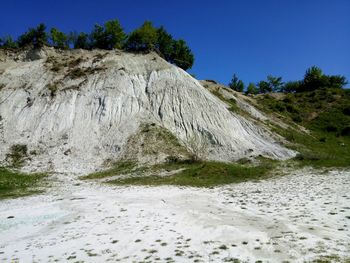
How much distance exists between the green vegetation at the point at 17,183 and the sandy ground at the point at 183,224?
2216 millimetres

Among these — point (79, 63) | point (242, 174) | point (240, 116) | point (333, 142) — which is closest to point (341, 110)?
point (333, 142)

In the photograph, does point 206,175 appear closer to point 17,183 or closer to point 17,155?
point 17,183

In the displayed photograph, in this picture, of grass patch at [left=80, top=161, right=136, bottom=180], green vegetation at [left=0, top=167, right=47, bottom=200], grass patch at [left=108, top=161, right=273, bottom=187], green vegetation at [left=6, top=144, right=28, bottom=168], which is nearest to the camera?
green vegetation at [left=0, top=167, right=47, bottom=200]

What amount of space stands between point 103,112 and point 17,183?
45.5 feet

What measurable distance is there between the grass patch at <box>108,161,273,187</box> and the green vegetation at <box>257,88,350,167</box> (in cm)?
581

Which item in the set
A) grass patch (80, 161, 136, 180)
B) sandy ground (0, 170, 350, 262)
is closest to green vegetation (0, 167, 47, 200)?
sandy ground (0, 170, 350, 262)

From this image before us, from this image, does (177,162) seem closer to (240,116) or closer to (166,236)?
(240,116)

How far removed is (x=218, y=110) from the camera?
36.5 metres

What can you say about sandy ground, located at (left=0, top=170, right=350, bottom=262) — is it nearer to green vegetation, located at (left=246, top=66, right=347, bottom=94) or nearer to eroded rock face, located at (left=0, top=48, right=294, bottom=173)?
eroded rock face, located at (left=0, top=48, right=294, bottom=173)

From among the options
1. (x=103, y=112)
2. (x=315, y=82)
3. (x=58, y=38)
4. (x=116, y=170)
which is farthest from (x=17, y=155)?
(x=315, y=82)

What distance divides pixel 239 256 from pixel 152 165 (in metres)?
20.3

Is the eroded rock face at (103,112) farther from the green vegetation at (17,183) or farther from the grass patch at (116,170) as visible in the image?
the green vegetation at (17,183)

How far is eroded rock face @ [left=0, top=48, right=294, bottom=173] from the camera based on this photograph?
3130cm

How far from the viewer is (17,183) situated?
2364 cm
